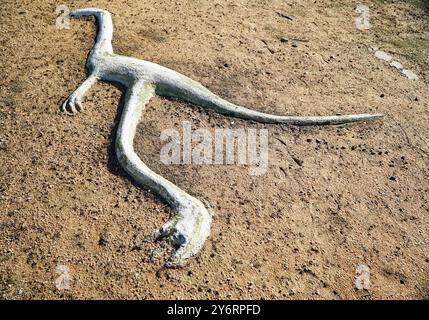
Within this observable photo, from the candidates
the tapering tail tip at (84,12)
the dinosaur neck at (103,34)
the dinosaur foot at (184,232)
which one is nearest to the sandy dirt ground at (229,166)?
the dinosaur foot at (184,232)

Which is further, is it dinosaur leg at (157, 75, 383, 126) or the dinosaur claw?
dinosaur leg at (157, 75, 383, 126)

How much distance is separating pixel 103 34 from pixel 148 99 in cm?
156

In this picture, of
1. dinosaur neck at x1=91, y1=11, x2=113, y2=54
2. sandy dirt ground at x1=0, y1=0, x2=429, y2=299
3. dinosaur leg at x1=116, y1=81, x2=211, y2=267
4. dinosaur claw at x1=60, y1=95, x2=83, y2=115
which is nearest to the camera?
sandy dirt ground at x1=0, y1=0, x2=429, y2=299

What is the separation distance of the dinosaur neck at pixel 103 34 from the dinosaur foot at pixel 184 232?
3038 millimetres

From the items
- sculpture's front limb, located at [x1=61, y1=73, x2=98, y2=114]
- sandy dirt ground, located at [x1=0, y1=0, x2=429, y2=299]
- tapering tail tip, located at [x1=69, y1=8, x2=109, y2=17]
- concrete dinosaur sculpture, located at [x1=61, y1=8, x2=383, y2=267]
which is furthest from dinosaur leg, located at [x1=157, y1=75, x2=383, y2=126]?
tapering tail tip, located at [x1=69, y1=8, x2=109, y2=17]

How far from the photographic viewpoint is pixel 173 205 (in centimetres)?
465

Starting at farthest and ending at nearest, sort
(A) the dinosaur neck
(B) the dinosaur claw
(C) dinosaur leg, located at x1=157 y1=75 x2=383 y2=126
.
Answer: (A) the dinosaur neck < (C) dinosaur leg, located at x1=157 y1=75 x2=383 y2=126 < (B) the dinosaur claw

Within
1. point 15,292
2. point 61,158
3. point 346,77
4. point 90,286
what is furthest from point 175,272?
point 346,77

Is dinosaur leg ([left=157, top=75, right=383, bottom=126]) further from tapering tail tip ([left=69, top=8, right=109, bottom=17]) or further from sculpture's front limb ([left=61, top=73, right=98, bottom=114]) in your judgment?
tapering tail tip ([left=69, top=8, right=109, bottom=17])

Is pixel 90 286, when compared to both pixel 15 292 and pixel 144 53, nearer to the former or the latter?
pixel 15 292

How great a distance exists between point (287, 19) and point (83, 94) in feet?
12.5

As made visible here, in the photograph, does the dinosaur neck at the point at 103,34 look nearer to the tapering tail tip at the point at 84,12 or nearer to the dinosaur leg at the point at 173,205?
the tapering tail tip at the point at 84,12

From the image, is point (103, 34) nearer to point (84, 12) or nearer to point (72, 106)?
point (84, 12)

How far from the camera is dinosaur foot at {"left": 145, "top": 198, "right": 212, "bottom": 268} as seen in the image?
4312mm
